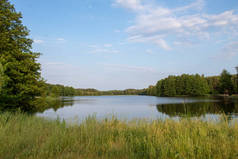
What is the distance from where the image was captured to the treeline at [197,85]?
210 feet

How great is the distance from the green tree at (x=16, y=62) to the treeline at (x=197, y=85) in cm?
7047

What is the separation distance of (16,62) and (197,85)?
8132cm

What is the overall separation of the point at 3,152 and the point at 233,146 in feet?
21.0

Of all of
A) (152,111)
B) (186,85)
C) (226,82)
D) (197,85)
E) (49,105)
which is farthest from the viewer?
(186,85)

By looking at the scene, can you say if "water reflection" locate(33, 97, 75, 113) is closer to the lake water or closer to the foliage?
the lake water

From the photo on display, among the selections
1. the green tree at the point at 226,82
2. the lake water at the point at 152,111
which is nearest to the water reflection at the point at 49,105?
the lake water at the point at 152,111

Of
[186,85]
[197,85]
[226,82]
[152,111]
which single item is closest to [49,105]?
[152,111]

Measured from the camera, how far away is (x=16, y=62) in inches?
551

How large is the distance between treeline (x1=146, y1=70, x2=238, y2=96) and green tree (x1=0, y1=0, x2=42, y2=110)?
231ft

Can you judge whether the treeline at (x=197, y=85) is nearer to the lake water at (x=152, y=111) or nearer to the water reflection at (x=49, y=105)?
the lake water at (x=152, y=111)

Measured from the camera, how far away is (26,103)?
54.2 feet

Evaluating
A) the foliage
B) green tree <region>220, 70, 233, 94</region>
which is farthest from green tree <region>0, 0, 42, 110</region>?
the foliage

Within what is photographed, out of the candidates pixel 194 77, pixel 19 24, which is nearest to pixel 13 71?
pixel 19 24

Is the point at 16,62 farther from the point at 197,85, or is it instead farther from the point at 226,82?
the point at 197,85
